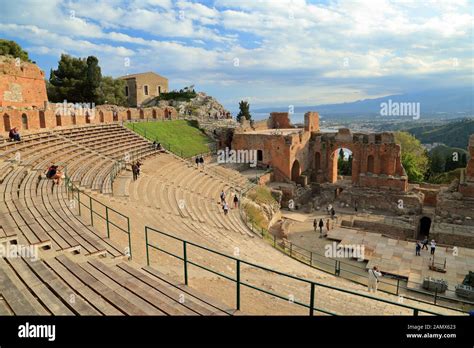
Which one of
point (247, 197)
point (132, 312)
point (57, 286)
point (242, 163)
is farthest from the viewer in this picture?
point (242, 163)

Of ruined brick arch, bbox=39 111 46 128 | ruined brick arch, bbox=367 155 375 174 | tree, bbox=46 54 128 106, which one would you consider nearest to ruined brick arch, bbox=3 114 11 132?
ruined brick arch, bbox=39 111 46 128

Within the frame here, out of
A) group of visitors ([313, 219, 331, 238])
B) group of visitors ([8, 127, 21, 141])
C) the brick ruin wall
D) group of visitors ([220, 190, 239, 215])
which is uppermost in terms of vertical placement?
the brick ruin wall

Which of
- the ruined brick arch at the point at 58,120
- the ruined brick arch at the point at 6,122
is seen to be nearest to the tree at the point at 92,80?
the ruined brick arch at the point at 58,120

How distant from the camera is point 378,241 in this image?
2159 centimetres

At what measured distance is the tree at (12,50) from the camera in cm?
3601

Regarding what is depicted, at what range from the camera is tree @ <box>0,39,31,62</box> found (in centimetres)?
3601

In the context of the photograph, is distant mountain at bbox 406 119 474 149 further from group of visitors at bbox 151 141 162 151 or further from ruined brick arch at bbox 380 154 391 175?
group of visitors at bbox 151 141 162 151

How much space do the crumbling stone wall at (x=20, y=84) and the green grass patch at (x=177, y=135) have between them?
420 inches

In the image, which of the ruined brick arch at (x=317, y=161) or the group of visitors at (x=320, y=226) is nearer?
the group of visitors at (x=320, y=226)

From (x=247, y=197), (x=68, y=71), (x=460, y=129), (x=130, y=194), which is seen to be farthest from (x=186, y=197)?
(x=460, y=129)

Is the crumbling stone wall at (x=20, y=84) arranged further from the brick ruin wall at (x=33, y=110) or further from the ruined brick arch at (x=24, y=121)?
the ruined brick arch at (x=24, y=121)

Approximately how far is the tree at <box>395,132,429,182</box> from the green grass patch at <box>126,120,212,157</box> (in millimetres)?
24060

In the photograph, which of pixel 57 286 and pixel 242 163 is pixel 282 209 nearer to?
pixel 242 163
